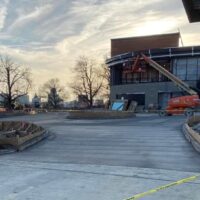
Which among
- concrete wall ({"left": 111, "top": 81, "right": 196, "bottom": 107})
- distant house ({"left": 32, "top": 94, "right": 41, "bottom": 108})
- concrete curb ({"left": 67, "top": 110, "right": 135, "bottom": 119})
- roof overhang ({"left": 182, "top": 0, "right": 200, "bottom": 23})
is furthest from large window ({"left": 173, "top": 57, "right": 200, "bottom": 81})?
roof overhang ({"left": 182, "top": 0, "right": 200, "bottom": 23})

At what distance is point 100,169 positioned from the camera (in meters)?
11.2

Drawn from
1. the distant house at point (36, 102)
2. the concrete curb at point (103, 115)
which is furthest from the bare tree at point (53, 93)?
the concrete curb at point (103, 115)

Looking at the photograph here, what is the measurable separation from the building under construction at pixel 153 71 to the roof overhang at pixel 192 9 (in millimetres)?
43720

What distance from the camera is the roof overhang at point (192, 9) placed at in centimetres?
586

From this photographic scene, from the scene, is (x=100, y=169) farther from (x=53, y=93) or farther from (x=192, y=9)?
(x=53, y=93)

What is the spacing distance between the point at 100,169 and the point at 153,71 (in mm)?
48443

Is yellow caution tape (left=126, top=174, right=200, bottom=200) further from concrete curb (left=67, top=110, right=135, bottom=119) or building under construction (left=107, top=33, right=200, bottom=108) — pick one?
building under construction (left=107, top=33, right=200, bottom=108)

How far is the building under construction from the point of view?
54.8 m

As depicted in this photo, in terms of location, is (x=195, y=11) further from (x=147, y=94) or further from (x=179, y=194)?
(x=147, y=94)

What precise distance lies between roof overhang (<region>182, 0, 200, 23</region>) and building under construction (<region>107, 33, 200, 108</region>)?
4372 centimetres

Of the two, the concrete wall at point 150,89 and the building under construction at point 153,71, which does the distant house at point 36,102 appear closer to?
the building under construction at point 153,71

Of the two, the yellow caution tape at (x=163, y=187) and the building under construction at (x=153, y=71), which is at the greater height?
the building under construction at (x=153, y=71)

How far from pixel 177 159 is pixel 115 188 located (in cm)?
444

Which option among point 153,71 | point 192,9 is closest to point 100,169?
point 192,9
